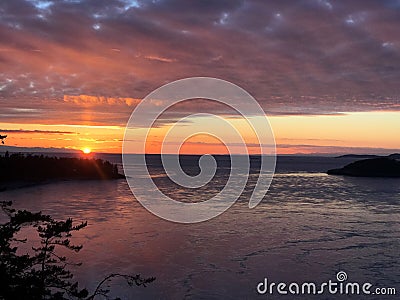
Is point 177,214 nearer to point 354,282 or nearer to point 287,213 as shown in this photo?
point 287,213

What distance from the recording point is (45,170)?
7931 cm

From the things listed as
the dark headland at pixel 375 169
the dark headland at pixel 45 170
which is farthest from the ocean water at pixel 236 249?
the dark headland at pixel 375 169

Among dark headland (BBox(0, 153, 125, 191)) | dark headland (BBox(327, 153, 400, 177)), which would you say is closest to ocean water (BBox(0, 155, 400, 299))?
dark headland (BBox(0, 153, 125, 191))

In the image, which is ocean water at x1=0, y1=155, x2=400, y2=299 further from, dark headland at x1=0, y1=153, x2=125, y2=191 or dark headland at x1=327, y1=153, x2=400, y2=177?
dark headland at x1=327, y1=153, x2=400, y2=177

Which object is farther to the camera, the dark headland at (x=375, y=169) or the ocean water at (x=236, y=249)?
the dark headland at (x=375, y=169)

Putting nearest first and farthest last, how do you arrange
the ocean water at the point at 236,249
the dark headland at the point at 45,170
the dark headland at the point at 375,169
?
the ocean water at the point at 236,249 → the dark headland at the point at 45,170 → the dark headland at the point at 375,169

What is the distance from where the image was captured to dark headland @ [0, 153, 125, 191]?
69.6 meters

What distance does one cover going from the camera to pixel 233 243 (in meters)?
22.8

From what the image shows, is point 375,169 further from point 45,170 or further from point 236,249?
point 236,249

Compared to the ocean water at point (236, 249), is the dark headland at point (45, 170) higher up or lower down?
higher up

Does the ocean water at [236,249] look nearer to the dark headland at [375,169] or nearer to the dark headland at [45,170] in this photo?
the dark headland at [45,170]

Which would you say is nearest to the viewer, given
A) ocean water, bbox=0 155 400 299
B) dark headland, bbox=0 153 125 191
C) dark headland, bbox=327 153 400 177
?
ocean water, bbox=0 155 400 299

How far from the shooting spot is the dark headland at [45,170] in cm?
6956

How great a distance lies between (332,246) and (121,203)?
82.5 feet
